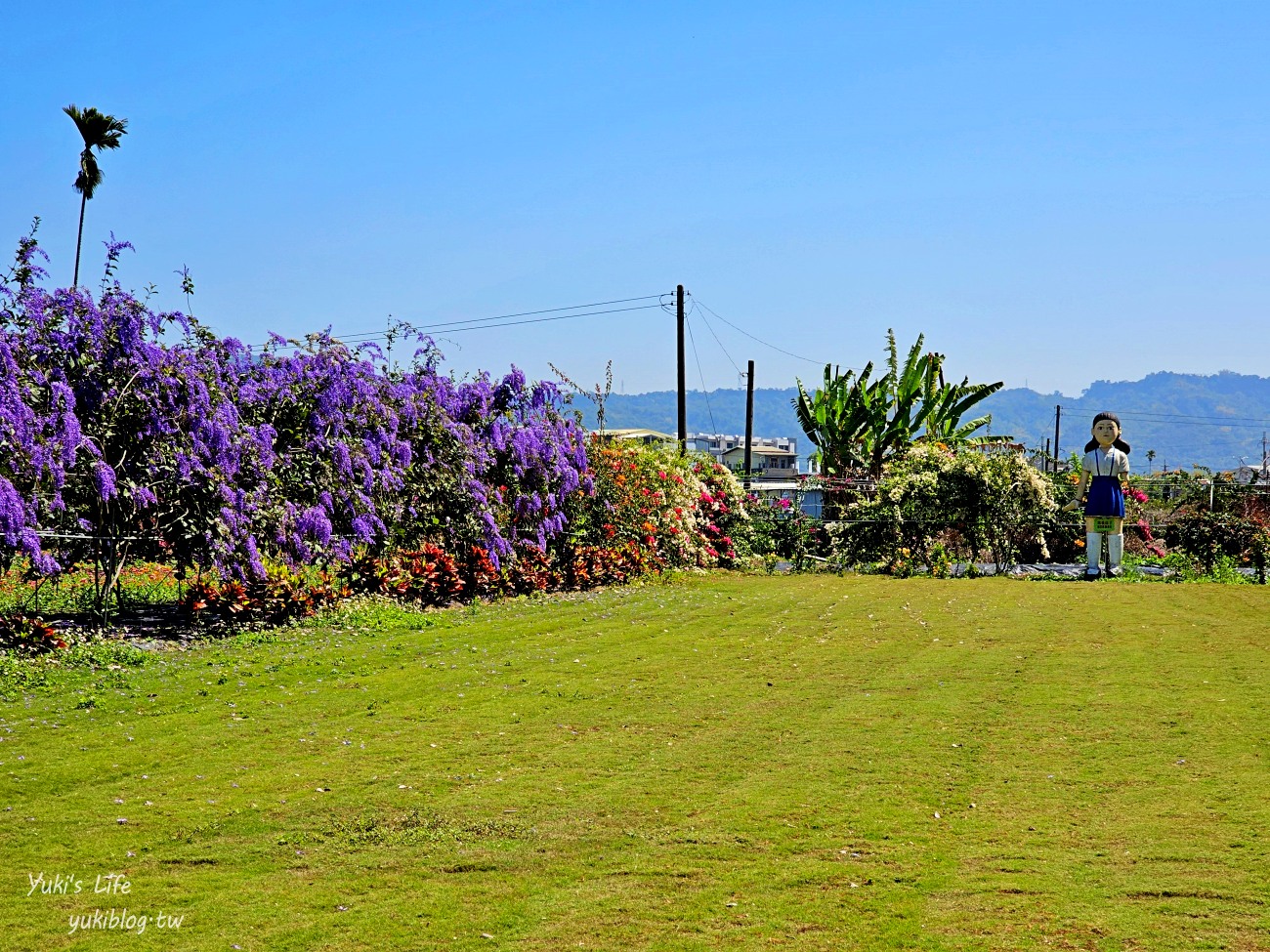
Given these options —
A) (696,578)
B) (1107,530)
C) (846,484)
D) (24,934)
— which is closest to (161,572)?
(696,578)

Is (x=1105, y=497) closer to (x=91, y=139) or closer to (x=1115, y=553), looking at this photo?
(x=1115, y=553)

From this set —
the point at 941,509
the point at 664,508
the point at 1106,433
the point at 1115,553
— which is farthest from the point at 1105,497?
the point at 664,508

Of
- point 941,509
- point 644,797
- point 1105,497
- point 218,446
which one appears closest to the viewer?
point 644,797

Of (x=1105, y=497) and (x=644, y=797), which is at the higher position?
(x=1105, y=497)

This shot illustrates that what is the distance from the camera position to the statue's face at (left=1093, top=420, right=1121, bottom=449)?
1809 centimetres

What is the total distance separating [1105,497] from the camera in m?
17.9

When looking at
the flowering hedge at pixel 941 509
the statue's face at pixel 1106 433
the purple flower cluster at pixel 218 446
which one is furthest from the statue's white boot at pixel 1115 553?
the purple flower cluster at pixel 218 446

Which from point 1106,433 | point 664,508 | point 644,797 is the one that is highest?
point 1106,433

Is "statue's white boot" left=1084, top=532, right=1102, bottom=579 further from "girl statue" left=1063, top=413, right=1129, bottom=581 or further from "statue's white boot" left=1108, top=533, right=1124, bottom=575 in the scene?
"statue's white boot" left=1108, top=533, right=1124, bottom=575

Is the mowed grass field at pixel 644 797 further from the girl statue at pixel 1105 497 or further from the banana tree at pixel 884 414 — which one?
the banana tree at pixel 884 414

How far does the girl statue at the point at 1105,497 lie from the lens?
1778cm

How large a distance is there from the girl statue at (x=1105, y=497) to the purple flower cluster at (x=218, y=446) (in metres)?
9.19

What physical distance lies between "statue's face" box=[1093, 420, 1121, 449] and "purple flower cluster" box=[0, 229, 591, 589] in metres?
9.47

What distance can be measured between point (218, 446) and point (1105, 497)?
43.5ft
